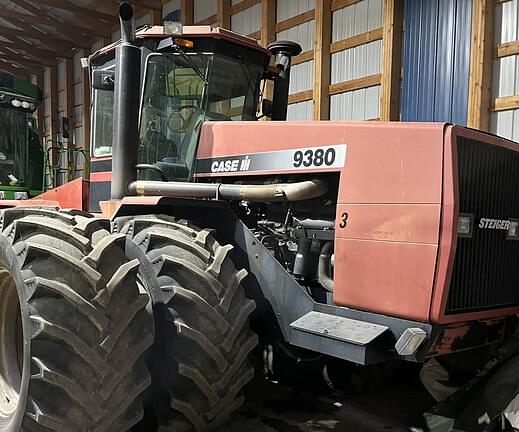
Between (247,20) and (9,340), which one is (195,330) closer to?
(9,340)

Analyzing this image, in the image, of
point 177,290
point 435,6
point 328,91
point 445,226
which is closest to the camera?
point 445,226

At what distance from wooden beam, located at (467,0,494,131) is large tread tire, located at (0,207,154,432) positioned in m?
6.33

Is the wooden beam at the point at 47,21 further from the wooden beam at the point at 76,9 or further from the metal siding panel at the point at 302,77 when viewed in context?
the metal siding panel at the point at 302,77

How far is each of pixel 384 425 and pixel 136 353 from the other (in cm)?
206

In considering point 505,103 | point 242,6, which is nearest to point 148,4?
point 242,6

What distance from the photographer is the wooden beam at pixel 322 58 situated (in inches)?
409

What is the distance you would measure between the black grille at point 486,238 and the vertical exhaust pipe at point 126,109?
215cm

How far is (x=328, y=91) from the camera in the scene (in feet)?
34.7

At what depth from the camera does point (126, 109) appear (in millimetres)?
3791

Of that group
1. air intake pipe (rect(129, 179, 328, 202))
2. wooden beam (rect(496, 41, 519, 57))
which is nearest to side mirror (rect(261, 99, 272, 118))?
air intake pipe (rect(129, 179, 328, 202))

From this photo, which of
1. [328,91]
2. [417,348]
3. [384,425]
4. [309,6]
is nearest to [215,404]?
[417,348]

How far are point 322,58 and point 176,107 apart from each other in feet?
22.8

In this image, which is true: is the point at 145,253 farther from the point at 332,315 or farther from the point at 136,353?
the point at 332,315

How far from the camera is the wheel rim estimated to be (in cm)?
335
